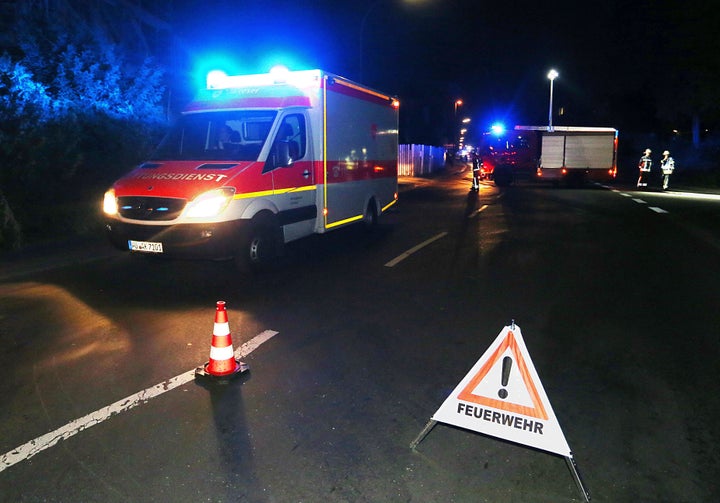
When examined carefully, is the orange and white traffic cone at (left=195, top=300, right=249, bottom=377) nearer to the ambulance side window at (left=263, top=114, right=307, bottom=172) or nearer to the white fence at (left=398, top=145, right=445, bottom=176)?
the ambulance side window at (left=263, top=114, right=307, bottom=172)

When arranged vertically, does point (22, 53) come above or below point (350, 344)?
above

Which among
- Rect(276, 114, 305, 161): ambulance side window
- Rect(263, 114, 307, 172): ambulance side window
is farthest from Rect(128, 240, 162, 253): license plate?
Rect(276, 114, 305, 161): ambulance side window

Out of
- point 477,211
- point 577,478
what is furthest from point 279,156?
point 477,211

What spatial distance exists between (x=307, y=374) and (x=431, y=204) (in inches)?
632

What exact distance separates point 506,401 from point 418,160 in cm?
4165

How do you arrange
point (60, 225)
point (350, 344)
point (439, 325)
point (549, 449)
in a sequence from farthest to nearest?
point (60, 225)
point (439, 325)
point (350, 344)
point (549, 449)

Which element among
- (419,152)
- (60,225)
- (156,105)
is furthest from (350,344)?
(419,152)

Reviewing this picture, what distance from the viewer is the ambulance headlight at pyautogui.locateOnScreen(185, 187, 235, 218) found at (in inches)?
312

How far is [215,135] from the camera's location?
9.45 meters

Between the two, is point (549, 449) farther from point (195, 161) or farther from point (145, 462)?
point (195, 161)

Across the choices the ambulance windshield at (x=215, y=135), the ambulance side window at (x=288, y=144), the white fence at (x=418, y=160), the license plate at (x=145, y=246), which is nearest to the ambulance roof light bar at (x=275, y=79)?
the ambulance side window at (x=288, y=144)

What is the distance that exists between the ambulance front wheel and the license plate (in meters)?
1.04

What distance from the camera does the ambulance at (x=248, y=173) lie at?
8.05 m

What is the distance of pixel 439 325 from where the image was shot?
6352mm
